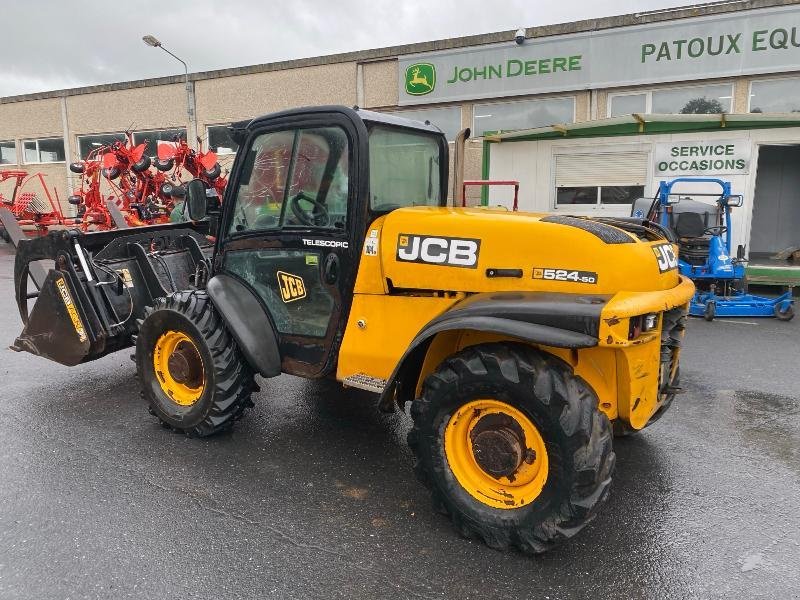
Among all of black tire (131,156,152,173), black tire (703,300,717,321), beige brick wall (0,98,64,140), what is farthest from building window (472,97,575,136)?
beige brick wall (0,98,64,140)

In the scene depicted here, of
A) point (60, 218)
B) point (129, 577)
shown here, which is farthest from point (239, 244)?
point (60, 218)

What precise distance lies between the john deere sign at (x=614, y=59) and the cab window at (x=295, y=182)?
38.4ft

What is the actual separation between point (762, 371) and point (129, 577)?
5.87 m

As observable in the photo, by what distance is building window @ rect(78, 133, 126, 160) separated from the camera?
21000 millimetres

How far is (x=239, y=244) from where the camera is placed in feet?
13.4

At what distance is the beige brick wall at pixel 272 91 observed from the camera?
54.4 feet

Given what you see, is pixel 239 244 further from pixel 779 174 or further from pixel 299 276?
pixel 779 174

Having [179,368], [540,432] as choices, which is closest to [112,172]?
[179,368]

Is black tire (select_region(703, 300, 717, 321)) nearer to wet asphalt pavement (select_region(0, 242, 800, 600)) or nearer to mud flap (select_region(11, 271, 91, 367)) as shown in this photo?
wet asphalt pavement (select_region(0, 242, 800, 600))

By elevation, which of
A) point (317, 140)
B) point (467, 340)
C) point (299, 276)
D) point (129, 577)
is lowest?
point (129, 577)

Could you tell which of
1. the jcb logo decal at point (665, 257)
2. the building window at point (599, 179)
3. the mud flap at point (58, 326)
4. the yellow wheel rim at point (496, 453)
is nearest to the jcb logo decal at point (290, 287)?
the yellow wheel rim at point (496, 453)

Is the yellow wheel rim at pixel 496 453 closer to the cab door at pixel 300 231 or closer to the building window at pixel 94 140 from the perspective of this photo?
the cab door at pixel 300 231

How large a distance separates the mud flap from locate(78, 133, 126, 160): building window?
18117mm

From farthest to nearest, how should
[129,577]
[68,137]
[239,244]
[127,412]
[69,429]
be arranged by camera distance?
[68,137], [127,412], [69,429], [239,244], [129,577]
